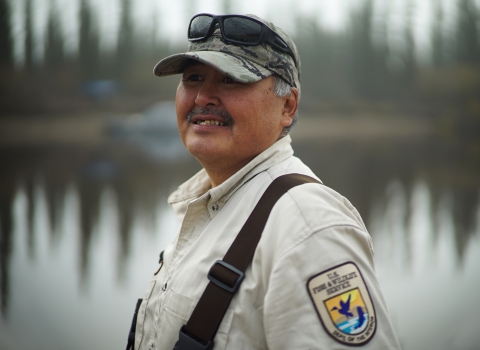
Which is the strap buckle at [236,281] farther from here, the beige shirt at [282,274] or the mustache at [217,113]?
the mustache at [217,113]

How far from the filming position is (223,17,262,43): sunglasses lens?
0.98m

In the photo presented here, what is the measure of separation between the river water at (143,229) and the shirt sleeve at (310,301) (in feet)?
9.04

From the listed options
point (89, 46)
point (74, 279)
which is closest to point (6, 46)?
point (89, 46)

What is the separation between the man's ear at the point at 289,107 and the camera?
107cm

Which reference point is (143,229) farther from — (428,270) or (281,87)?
(281,87)

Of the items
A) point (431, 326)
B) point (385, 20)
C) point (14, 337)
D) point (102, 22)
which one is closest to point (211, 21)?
point (431, 326)

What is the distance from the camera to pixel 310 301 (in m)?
0.73

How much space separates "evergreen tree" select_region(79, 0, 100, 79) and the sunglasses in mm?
9339

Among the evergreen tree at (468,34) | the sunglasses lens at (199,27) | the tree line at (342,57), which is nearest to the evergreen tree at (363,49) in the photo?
the tree line at (342,57)

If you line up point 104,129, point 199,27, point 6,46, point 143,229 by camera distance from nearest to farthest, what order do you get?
point 199,27 < point 143,229 < point 6,46 < point 104,129

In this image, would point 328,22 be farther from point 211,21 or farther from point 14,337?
point 211,21

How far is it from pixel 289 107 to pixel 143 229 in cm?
597

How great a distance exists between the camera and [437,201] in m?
8.65

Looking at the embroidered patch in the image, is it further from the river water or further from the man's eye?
the river water
